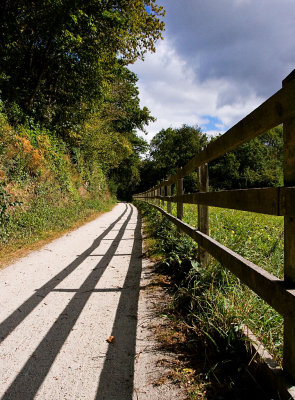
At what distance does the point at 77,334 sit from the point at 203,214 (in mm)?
1760

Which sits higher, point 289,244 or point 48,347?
point 289,244

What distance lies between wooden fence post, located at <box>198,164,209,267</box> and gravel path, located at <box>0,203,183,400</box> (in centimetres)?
79

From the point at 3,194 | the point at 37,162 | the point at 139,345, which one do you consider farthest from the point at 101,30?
the point at 139,345

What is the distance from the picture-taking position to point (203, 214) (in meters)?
2.96

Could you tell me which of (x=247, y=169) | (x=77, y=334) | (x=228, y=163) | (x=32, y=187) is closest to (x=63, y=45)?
(x=32, y=187)

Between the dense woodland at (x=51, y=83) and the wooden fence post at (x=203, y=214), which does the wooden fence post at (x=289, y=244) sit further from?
the dense woodland at (x=51, y=83)

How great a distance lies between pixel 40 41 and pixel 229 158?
46894mm

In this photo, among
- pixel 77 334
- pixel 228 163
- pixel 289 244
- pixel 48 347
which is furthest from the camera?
pixel 228 163

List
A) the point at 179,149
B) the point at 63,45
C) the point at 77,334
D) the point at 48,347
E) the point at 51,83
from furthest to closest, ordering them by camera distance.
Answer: the point at 179,149 → the point at 51,83 → the point at 63,45 → the point at 77,334 → the point at 48,347

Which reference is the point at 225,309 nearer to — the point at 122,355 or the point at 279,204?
the point at 122,355

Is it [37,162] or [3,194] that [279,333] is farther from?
[37,162]

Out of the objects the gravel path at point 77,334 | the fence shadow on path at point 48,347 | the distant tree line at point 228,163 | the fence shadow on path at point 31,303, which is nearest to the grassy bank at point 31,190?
the fence shadow on path at point 31,303

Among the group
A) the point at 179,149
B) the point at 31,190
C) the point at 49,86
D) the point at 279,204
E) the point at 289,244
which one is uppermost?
the point at 179,149

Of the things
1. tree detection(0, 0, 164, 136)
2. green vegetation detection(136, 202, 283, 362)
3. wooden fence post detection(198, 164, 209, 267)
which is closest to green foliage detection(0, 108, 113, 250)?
tree detection(0, 0, 164, 136)
